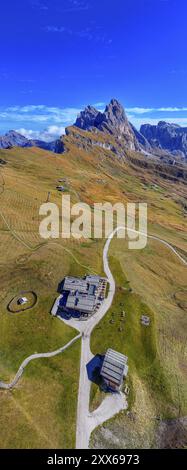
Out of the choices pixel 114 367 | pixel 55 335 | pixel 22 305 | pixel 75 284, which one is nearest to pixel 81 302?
pixel 75 284

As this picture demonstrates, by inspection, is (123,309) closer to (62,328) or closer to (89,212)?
(62,328)

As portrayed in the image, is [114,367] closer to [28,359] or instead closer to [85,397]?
[85,397]

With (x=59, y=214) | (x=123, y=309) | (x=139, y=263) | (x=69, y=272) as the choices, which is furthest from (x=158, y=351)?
(x=59, y=214)

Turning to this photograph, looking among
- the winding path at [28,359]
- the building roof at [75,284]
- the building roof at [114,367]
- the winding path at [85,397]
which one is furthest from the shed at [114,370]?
the building roof at [75,284]

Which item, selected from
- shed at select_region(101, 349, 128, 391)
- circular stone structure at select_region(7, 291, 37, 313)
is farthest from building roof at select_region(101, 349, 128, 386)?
circular stone structure at select_region(7, 291, 37, 313)

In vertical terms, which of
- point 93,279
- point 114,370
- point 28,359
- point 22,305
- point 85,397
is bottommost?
point 85,397

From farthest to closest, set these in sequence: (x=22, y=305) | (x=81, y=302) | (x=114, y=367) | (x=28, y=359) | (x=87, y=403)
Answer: (x=22, y=305), (x=81, y=302), (x=28, y=359), (x=114, y=367), (x=87, y=403)
